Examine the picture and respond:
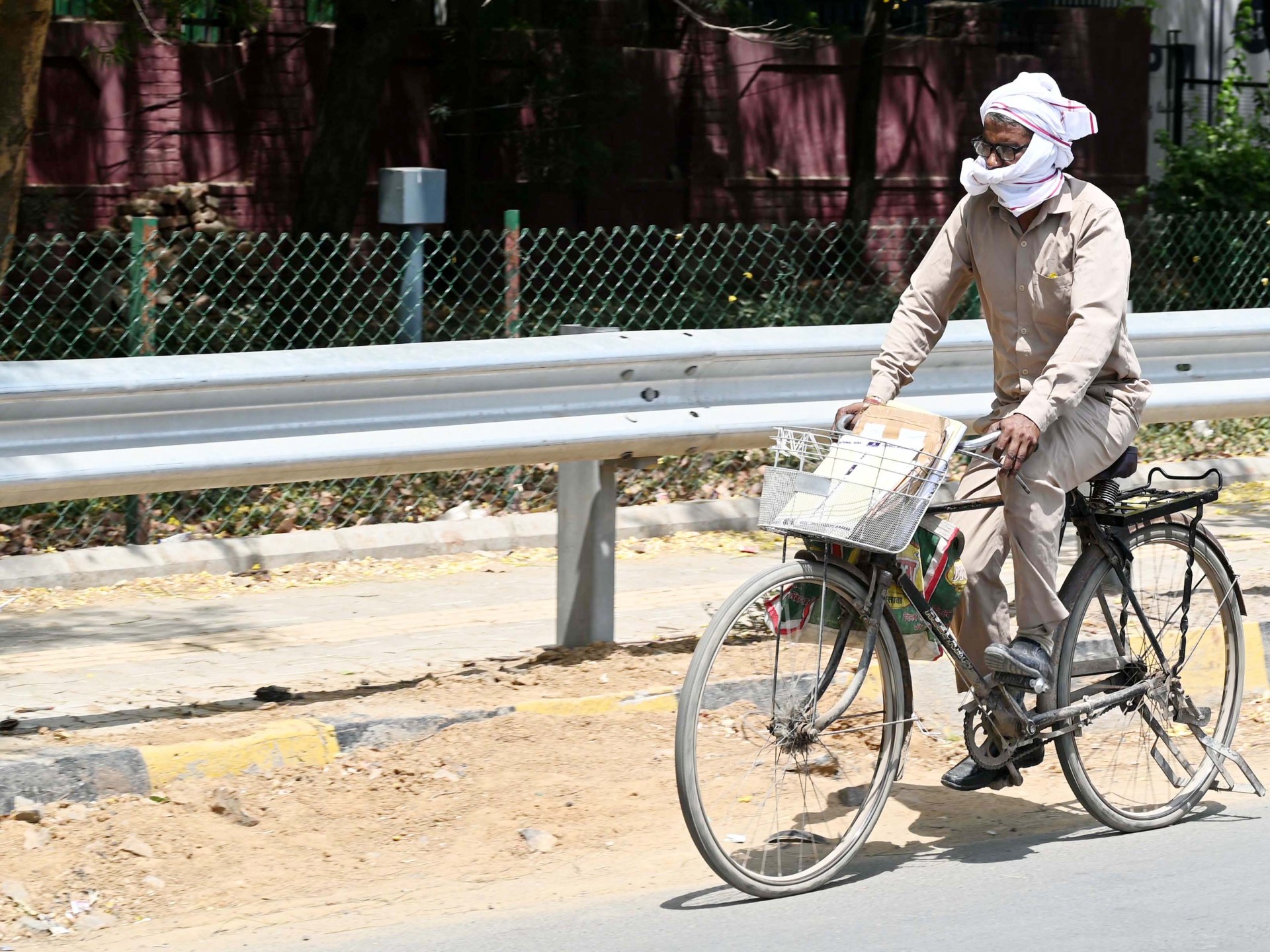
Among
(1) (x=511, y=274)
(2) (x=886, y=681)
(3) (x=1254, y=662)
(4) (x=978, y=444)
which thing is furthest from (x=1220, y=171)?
(2) (x=886, y=681)

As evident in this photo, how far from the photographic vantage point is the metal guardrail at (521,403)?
5270mm

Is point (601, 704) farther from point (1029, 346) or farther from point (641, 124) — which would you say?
point (641, 124)

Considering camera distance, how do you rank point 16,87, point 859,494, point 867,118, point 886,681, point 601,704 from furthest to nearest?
point 867,118 < point 16,87 < point 601,704 < point 886,681 < point 859,494

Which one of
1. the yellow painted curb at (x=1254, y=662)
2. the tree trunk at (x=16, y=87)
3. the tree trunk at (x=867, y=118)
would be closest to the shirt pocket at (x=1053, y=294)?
the yellow painted curb at (x=1254, y=662)

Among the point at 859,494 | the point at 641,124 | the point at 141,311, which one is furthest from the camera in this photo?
the point at 641,124

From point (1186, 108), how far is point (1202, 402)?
654 inches

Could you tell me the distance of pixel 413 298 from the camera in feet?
27.9

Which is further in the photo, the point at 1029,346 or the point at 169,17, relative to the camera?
the point at 169,17

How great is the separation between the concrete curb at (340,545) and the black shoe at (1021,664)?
3.84 m

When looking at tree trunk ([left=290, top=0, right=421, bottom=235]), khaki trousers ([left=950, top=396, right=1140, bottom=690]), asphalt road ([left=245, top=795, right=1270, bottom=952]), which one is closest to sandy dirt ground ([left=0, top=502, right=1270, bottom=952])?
asphalt road ([left=245, top=795, right=1270, bottom=952])

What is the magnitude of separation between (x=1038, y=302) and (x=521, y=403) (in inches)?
73.5

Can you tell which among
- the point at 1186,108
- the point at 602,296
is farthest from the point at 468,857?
the point at 1186,108

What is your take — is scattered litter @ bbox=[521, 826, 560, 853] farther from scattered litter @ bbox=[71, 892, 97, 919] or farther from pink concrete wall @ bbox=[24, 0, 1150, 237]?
pink concrete wall @ bbox=[24, 0, 1150, 237]

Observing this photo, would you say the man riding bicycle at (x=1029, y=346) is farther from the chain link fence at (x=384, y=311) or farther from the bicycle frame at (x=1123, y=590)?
the chain link fence at (x=384, y=311)
